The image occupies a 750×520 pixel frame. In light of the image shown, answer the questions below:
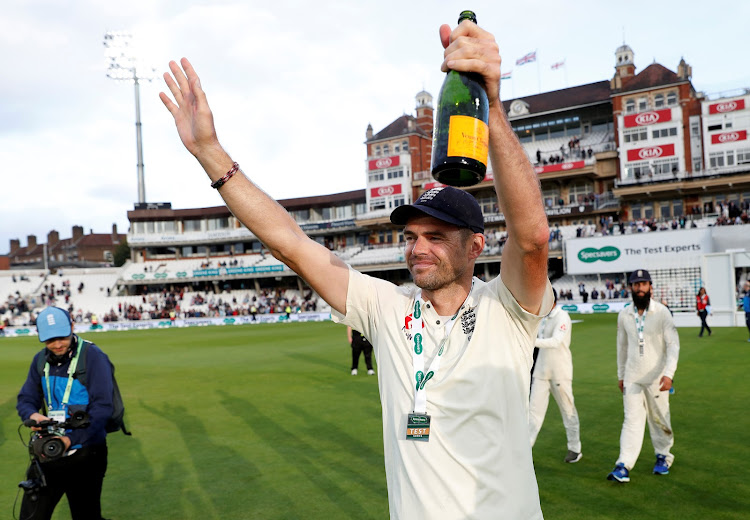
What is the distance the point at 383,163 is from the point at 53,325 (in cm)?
5953

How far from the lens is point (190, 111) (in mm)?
2646

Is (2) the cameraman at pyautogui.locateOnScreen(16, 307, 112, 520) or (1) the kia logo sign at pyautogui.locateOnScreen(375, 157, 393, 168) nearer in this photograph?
(2) the cameraman at pyautogui.locateOnScreen(16, 307, 112, 520)

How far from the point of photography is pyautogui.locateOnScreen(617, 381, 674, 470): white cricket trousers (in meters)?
6.99

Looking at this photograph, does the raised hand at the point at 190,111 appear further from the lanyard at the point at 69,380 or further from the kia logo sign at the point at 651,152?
the kia logo sign at the point at 651,152

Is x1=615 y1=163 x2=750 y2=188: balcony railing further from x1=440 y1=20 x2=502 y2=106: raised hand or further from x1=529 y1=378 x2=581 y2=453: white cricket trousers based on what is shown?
x1=440 y1=20 x2=502 y2=106: raised hand

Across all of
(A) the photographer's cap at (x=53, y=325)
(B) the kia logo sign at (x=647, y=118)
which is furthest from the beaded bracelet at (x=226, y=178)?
(B) the kia logo sign at (x=647, y=118)

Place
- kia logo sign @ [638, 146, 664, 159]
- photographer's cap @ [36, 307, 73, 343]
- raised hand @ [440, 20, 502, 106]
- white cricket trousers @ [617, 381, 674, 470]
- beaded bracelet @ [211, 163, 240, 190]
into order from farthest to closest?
kia logo sign @ [638, 146, 664, 159] < white cricket trousers @ [617, 381, 674, 470] < photographer's cap @ [36, 307, 73, 343] < beaded bracelet @ [211, 163, 240, 190] < raised hand @ [440, 20, 502, 106]

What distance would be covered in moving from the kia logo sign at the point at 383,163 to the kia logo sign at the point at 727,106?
30248 mm

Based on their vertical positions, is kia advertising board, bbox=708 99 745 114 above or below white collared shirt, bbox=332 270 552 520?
above

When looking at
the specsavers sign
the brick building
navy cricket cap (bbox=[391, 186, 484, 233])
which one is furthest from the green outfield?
the brick building

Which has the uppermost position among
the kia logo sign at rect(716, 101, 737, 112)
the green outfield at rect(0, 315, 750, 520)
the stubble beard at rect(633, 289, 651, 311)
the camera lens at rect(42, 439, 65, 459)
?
the kia logo sign at rect(716, 101, 737, 112)

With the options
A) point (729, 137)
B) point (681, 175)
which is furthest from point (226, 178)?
point (729, 137)

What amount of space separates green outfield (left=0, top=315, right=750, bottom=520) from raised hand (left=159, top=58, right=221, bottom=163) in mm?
2009

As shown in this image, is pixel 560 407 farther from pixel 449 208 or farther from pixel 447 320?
pixel 449 208
